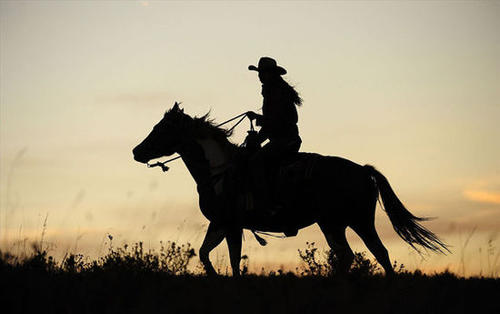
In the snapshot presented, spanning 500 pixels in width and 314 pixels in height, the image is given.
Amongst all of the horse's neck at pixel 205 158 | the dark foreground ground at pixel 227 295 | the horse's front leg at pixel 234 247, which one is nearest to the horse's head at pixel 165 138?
the horse's neck at pixel 205 158

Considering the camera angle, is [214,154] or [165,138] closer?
[214,154]

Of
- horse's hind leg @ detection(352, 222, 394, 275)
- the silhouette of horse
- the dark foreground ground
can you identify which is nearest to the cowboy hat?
the silhouette of horse

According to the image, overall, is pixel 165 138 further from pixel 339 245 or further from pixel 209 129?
pixel 339 245

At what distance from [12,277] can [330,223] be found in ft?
19.9

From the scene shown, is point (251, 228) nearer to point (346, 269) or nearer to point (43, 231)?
point (346, 269)

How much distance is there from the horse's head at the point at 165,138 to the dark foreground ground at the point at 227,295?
152 inches

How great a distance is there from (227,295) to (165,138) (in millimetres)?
5586

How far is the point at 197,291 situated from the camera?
7.77 meters

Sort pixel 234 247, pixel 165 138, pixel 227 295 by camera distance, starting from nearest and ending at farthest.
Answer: pixel 227 295, pixel 234 247, pixel 165 138

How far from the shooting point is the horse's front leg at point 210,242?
11.5 meters

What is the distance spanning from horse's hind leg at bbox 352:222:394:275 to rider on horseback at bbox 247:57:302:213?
1.77 m

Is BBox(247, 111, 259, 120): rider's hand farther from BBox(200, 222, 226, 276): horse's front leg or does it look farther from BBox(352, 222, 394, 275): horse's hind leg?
BBox(352, 222, 394, 275): horse's hind leg

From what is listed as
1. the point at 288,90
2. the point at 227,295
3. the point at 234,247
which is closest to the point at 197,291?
the point at 227,295

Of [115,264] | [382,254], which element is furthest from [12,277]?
[382,254]
